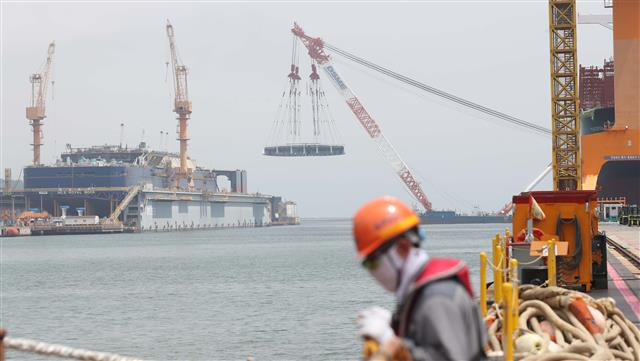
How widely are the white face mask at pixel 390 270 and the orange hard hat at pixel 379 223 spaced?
0.24 ft

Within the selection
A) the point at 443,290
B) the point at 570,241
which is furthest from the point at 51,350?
the point at 570,241

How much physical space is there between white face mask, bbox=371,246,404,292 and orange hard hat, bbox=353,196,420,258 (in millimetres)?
73

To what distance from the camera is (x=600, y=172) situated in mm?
114062

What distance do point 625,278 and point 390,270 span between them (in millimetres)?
28850

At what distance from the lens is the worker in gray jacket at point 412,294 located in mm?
4523

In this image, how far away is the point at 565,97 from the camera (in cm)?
→ 8462

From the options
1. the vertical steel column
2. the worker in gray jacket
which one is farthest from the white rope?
the vertical steel column

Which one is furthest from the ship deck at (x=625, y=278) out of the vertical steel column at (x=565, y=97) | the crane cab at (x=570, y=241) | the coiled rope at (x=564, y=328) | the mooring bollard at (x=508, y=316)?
the vertical steel column at (x=565, y=97)

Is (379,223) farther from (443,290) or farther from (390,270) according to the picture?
(443,290)

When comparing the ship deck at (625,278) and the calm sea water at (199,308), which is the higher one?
the ship deck at (625,278)

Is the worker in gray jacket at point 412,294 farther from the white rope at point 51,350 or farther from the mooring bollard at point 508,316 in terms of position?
the mooring bollard at point 508,316

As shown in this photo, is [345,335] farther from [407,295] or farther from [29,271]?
[29,271]

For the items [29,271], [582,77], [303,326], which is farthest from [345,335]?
[582,77]

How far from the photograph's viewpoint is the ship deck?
23.7m
